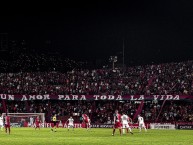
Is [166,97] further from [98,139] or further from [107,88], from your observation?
[98,139]

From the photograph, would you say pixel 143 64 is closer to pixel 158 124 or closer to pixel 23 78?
pixel 23 78

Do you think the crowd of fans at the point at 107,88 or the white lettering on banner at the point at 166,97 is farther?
the crowd of fans at the point at 107,88

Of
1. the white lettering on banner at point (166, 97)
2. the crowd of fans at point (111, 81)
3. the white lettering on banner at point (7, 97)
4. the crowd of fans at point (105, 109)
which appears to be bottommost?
the crowd of fans at point (105, 109)

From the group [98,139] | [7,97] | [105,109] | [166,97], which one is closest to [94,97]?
[105,109]

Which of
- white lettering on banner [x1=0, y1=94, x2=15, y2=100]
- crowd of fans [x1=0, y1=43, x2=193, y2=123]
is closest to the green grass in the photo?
crowd of fans [x1=0, y1=43, x2=193, y2=123]

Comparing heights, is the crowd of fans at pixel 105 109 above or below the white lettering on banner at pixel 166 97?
below

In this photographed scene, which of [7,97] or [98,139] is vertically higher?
[7,97]

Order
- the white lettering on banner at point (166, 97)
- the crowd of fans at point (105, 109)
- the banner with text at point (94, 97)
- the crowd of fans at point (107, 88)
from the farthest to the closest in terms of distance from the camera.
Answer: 1. the crowd of fans at point (107, 88)
2. the banner with text at point (94, 97)
3. the white lettering on banner at point (166, 97)
4. the crowd of fans at point (105, 109)

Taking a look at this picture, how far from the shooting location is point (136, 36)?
85.9 m

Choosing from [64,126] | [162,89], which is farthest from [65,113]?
[162,89]

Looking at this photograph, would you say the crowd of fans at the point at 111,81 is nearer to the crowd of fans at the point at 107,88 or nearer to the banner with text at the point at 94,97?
the crowd of fans at the point at 107,88

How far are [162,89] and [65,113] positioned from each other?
15.8 metres

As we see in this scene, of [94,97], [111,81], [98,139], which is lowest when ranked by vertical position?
[98,139]

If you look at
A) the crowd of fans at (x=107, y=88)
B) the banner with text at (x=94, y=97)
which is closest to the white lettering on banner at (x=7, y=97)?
the banner with text at (x=94, y=97)
